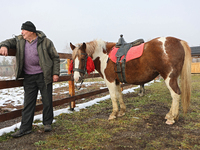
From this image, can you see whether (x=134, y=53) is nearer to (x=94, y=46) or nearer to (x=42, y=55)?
(x=94, y=46)

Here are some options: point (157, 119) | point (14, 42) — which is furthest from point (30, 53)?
point (157, 119)

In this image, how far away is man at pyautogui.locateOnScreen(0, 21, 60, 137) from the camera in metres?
2.54

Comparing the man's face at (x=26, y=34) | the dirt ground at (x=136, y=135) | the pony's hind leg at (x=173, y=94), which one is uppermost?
the man's face at (x=26, y=34)

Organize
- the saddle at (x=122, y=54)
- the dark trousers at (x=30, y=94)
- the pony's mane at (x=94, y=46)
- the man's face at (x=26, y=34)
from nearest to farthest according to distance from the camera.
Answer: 1. the man's face at (x=26, y=34)
2. the dark trousers at (x=30, y=94)
3. the saddle at (x=122, y=54)
4. the pony's mane at (x=94, y=46)

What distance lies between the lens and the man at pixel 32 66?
2535 mm

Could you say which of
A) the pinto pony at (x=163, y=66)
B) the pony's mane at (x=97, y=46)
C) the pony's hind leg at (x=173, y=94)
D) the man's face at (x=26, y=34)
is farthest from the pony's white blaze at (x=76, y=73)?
the pony's hind leg at (x=173, y=94)

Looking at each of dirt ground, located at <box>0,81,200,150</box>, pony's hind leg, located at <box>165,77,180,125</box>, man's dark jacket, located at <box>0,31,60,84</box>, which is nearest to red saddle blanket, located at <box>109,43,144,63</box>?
pony's hind leg, located at <box>165,77,180,125</box>

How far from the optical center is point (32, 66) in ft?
8.73

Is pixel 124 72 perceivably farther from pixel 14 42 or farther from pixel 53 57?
pixel 14 42

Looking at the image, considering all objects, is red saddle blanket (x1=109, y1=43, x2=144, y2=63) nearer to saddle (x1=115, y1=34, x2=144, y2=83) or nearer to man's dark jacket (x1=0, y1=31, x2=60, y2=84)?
saddle (x1=115, y1=34, x2=144, y2=83)

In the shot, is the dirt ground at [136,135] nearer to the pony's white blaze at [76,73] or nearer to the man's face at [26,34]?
the pony's white blaze at [76,73]

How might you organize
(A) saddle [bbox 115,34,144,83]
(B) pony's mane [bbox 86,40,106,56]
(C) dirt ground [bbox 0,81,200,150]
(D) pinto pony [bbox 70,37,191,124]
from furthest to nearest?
(B) pony's mane [bbox 86,40,106,56], (A) saddle [bbox 115,34,144,83], (D) pinto pony [bbox 70,37,191,124], (C) dirt ground [bbox 0,81,200,150]

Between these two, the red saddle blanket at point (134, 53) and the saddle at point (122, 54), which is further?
the saddle at point (122, 54)

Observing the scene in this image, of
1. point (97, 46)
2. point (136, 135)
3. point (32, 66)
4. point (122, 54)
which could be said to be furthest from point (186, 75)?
point (32, 66)
